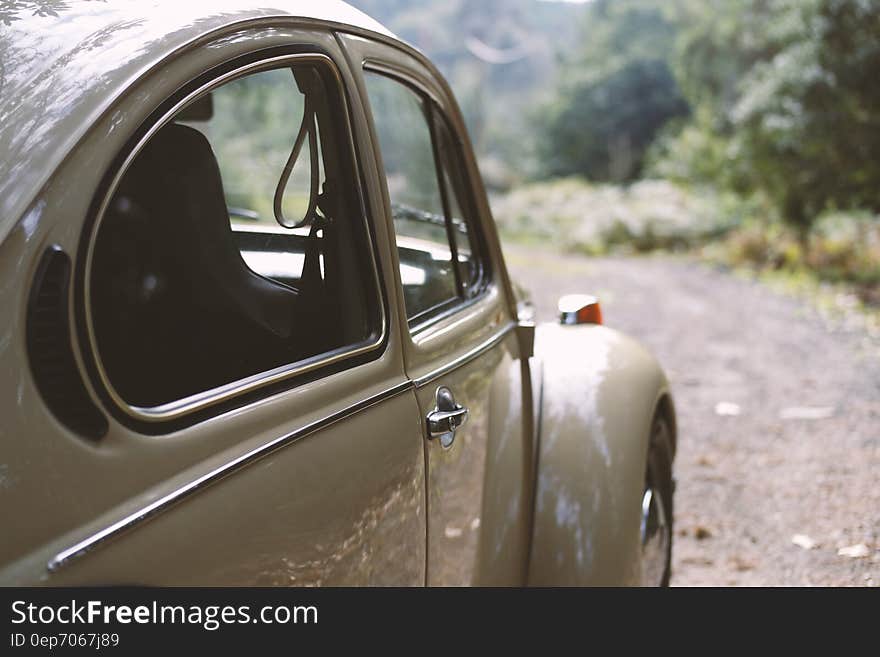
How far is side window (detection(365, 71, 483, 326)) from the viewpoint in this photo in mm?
2402

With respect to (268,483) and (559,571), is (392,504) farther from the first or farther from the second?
(559,571)

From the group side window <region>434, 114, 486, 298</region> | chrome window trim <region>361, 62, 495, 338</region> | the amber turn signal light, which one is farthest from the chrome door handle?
the amber turn signal light

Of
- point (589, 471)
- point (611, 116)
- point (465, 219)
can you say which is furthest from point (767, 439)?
point (611, 116)

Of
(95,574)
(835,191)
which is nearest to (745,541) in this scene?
(95,574)

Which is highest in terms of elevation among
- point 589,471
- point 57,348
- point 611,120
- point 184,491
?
point 57,348

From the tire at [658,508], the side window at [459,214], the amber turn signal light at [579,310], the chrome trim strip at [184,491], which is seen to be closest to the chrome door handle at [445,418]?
the chrome trim strip at [184,491]

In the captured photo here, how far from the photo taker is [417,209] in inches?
112

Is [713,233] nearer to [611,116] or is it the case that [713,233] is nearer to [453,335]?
[453,335]

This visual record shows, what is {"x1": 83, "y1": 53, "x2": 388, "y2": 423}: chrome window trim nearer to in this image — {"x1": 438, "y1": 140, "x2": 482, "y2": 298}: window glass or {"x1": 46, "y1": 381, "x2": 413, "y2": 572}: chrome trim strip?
{"x1": 46, "y1": 381, "x2": 413, "y2": 572}: chrome trim strip

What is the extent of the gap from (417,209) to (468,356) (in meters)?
0.60

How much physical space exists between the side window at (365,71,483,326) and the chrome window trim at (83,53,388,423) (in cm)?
27

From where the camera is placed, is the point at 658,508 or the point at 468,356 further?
the point at 658,508

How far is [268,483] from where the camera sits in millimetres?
1546

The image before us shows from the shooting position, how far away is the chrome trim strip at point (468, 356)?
2.12 m
